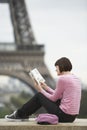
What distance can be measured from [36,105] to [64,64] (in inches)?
9.2

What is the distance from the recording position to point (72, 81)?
211 centimetres

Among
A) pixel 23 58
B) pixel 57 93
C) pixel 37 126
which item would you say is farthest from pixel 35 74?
pixel 23 58

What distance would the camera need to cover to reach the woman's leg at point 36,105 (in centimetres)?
214

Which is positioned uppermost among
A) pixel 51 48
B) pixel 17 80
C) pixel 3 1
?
pixel 3 1

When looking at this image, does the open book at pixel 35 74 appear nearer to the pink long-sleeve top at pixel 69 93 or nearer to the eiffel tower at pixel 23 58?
the pink long-sleeve top at pixel 69 93

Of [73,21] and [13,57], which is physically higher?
[73,21]

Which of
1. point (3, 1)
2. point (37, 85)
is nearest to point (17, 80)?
point (3, 1)

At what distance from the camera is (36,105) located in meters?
2.17

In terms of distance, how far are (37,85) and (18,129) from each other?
266 millimetres

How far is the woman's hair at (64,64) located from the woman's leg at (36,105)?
16cm

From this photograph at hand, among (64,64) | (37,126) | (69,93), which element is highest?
(64,64)

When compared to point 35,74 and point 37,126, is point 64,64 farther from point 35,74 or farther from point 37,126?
point 37,126

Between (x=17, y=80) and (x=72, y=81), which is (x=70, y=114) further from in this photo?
(x=17, y=80)

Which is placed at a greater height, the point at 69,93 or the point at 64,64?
the point at 64,64
